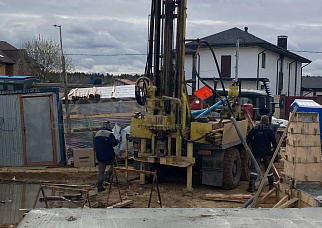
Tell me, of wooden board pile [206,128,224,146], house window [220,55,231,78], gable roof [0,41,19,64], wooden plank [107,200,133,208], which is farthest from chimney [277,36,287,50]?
wooden plank [107,200,133,208]

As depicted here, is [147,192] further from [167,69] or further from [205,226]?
[205,226]

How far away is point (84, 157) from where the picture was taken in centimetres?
1384

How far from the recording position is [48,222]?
4547mm

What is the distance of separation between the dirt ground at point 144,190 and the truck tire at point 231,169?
0.17 meters

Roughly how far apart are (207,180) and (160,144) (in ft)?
4.55

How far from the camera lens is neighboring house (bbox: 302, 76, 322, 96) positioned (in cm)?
4913

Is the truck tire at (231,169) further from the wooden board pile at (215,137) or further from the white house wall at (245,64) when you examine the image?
the white house wall at (245,64)

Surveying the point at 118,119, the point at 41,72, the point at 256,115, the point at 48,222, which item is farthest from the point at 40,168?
the point at 41,72

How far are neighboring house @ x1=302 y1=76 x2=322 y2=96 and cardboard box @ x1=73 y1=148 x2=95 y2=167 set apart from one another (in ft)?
125

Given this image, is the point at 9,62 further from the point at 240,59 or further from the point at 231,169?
the point at 231,169

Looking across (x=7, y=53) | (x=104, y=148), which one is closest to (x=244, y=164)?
(x=104, y=148)

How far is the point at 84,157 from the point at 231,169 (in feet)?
17.4

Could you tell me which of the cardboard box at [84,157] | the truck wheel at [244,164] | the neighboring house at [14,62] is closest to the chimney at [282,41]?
the neighboring house at [14,62]

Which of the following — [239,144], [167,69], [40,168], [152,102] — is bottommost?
[40,168]
